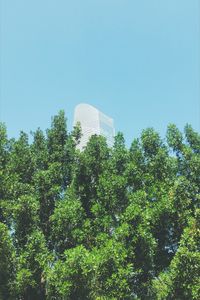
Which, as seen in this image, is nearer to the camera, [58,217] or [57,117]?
[58,217]

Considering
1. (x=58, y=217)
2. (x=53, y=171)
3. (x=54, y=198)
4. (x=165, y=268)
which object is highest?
(x=53, y=171)

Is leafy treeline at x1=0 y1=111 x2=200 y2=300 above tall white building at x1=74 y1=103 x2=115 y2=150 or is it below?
below

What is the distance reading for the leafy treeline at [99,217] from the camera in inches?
596

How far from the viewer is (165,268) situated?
58.2 feet

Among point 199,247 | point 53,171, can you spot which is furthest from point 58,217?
point 199,247

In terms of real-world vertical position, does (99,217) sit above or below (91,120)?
below

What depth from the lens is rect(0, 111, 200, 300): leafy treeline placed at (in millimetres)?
15141

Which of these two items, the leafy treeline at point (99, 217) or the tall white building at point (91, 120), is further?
the tall white building at point (91, 120)

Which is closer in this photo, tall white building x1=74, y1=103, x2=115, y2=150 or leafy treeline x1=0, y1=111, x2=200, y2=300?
leafy treeline x1=0, y1=111, x2=200, y2=300

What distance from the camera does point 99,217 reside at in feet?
57.7

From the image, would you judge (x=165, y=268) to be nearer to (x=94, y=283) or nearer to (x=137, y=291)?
(x=137, y=291)

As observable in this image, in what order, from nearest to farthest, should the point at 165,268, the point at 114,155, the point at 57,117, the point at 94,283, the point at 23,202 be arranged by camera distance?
1. the point at 94,283
2. the point at 23,202
3. the point at 165,268
4. the point at 114,155
5. the point at 57,117

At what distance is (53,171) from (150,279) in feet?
19.8

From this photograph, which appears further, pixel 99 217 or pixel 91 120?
pixel 91 120
